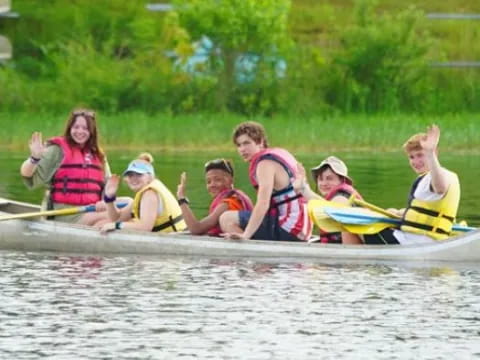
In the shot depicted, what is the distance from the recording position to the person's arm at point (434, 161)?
13.3 m

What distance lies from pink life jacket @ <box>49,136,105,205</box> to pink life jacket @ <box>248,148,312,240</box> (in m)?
1.45

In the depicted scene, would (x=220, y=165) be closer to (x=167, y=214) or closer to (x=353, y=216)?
(x=167, y=214)

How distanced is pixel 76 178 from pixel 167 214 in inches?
31.5

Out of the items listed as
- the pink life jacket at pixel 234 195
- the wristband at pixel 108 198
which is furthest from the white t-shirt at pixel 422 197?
the wristband at pixel 108 198

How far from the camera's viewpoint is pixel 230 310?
1209 cm

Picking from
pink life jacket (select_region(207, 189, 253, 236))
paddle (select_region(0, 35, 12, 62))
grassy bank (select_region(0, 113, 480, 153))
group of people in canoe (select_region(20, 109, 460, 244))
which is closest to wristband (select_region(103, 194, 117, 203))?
group of people in canoe (select_region(20, 109, 460, 244))

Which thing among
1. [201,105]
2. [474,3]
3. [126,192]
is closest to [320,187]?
[126,192]

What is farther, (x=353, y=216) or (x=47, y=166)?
(x=47, y=166)

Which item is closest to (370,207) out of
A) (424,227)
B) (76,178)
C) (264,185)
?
(424,227)

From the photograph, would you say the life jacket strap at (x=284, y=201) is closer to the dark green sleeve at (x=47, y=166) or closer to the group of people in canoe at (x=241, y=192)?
the group of people in canoe at (x=241, y=192)

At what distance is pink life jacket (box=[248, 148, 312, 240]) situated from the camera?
1429 centimetres

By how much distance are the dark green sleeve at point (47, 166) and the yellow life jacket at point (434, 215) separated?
2645 millimetres

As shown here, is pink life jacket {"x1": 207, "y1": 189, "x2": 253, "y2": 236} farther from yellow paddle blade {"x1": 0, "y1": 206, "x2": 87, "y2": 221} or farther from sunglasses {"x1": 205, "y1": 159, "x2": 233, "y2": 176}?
yellow paddle blade {"x1": 0, "y1": 206, "x2": 87, "y2": 221}

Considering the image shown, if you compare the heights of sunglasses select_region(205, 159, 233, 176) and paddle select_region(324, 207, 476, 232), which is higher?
sunglasses select_region(205, 159, 233, 176)
